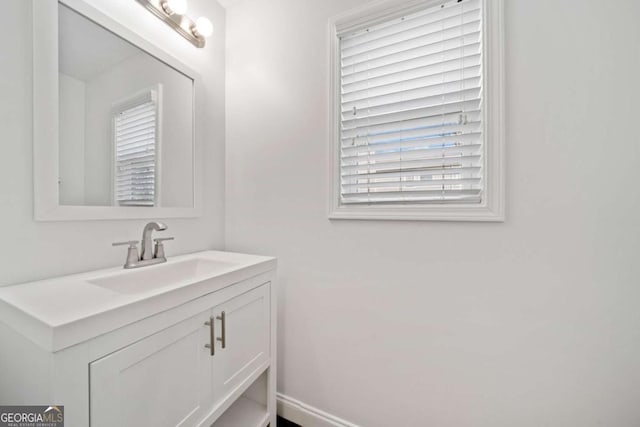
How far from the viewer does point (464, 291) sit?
3.51 feet

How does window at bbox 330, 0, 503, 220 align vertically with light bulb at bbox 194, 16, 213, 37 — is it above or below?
below

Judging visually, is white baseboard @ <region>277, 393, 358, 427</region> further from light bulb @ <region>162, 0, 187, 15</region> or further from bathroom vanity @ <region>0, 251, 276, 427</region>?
light bulb @ <region>162, 0, 187, 15</region>

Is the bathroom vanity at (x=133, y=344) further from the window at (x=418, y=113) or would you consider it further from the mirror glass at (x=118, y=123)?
the window at (x=418, y=113)

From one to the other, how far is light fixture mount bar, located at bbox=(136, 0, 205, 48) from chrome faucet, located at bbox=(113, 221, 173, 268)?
0.99 meters

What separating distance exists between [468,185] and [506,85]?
0.40 meters

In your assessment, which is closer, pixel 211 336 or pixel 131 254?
pixel 211 336

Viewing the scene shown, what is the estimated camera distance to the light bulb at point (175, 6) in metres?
1.21

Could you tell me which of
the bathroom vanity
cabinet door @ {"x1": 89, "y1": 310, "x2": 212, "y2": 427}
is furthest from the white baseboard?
cabinet door @ {"x1": 89, "y1": 310, "x2": 212, "y2": 427}

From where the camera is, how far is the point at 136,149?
1164mm

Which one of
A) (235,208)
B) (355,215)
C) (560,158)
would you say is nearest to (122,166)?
(235,208)

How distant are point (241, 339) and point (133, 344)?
0.45m

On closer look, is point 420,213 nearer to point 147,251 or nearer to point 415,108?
point 415,108

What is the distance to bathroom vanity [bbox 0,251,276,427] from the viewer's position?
56 centimetres

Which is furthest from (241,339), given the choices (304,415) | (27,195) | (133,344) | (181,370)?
(27,195)
